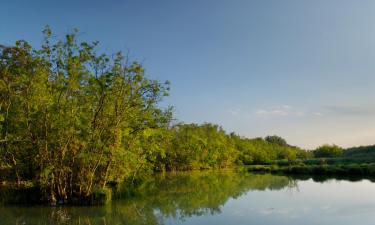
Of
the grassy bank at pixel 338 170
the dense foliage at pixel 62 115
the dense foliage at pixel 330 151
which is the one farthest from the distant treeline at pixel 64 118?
the dense foliage at pixel 330 151

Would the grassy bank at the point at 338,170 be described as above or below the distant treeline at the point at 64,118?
below

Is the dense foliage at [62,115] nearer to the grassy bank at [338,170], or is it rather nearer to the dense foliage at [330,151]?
the grassy bank at [338,170]

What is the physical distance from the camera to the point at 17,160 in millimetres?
22297

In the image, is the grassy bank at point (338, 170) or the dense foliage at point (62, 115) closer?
the dense foliage at point (62, 115)

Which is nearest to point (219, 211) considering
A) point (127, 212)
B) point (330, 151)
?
point (127, 212)

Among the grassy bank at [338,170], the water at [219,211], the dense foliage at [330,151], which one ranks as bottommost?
the water at [219,211]

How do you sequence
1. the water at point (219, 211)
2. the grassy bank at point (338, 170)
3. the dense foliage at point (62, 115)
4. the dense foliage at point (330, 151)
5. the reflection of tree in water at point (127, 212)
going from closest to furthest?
1. the water at point (219, 211)
2. the reflection of tree in water at point (127, 212)
3. the dense foliage at point (62, 115)
4. the grassy bank at point (338, 170)
5. the dense foliage at point (330, 151)

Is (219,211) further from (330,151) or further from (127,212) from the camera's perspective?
(330,151)

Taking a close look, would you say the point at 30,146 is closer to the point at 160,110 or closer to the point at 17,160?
the point at 17,160

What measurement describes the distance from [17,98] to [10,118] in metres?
1.37

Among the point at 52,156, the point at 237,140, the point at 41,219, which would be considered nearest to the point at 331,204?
the point at 41,219

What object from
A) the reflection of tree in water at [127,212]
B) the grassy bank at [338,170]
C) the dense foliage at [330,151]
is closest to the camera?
the reflection of tree in water at [127,212]

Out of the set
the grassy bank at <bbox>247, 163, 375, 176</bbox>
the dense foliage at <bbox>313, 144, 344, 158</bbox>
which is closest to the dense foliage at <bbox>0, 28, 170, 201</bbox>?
the grassy bank at <bbox>247, 163, 375, 176</bbox>

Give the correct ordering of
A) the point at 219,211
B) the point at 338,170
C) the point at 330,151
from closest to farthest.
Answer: the point at 219,211
the point at 338,170
the point at 330,151
